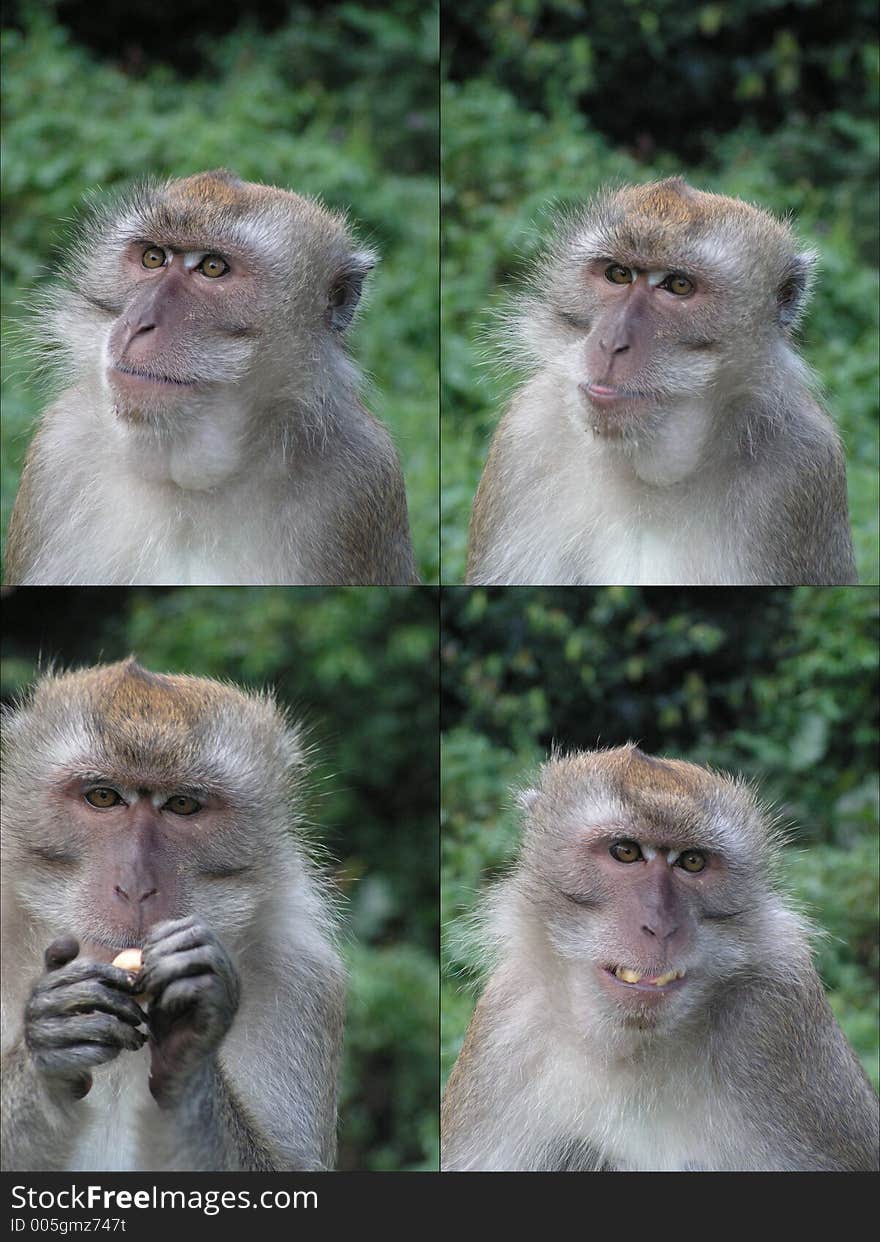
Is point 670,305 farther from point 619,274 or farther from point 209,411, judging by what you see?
point 209,411

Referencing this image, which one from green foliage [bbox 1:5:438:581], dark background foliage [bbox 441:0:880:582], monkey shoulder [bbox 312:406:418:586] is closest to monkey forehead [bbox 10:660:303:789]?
monkey shoulder [bbox 312:406:418:586]

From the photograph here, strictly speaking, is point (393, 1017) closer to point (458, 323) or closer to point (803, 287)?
point (458, 323)

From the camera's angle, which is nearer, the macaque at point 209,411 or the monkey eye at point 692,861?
the macaque at point 209,411

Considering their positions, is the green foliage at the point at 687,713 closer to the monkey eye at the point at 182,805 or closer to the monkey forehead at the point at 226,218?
the monkey eye at the point at 182,805

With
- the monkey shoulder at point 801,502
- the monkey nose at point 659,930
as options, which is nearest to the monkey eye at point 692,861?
the monkey nose at point 659,930

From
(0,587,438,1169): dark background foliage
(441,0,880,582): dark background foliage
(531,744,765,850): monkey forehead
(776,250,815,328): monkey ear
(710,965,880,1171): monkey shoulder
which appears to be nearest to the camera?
(776,250,815,328): monkey ear

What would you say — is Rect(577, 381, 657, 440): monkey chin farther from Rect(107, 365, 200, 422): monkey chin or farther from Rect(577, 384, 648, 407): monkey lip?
Rect(107, 365, 200, 422): monkey chin
